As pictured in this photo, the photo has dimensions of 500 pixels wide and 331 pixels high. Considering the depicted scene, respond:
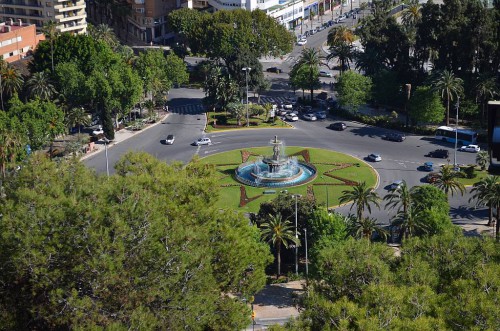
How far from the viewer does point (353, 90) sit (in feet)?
442

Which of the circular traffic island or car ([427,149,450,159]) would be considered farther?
car ([427,149,450,159])

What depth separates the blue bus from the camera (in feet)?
395

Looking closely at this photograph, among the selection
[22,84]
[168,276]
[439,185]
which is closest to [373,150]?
[439,185]

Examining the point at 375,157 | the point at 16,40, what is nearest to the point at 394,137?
the point at 375,157

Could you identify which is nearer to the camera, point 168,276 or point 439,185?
point 168,276

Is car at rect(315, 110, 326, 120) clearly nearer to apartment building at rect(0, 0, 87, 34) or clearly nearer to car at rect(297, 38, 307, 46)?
car at rect(297, 38, 307, 46)

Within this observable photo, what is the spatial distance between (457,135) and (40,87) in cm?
6603

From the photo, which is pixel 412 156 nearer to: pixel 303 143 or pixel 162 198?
A: pixel 303 143

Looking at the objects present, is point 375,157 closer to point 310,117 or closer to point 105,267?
point 310,117

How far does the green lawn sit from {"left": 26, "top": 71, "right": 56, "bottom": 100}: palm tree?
29.1m

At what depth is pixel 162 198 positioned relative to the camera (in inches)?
2746

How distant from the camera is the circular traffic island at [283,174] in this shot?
106 meters

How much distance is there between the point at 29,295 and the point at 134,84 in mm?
74683

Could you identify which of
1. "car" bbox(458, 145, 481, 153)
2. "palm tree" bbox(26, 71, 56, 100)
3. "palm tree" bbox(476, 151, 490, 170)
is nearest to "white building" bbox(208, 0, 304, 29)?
"palm tree" bbox(26, 71, 56, 100)
